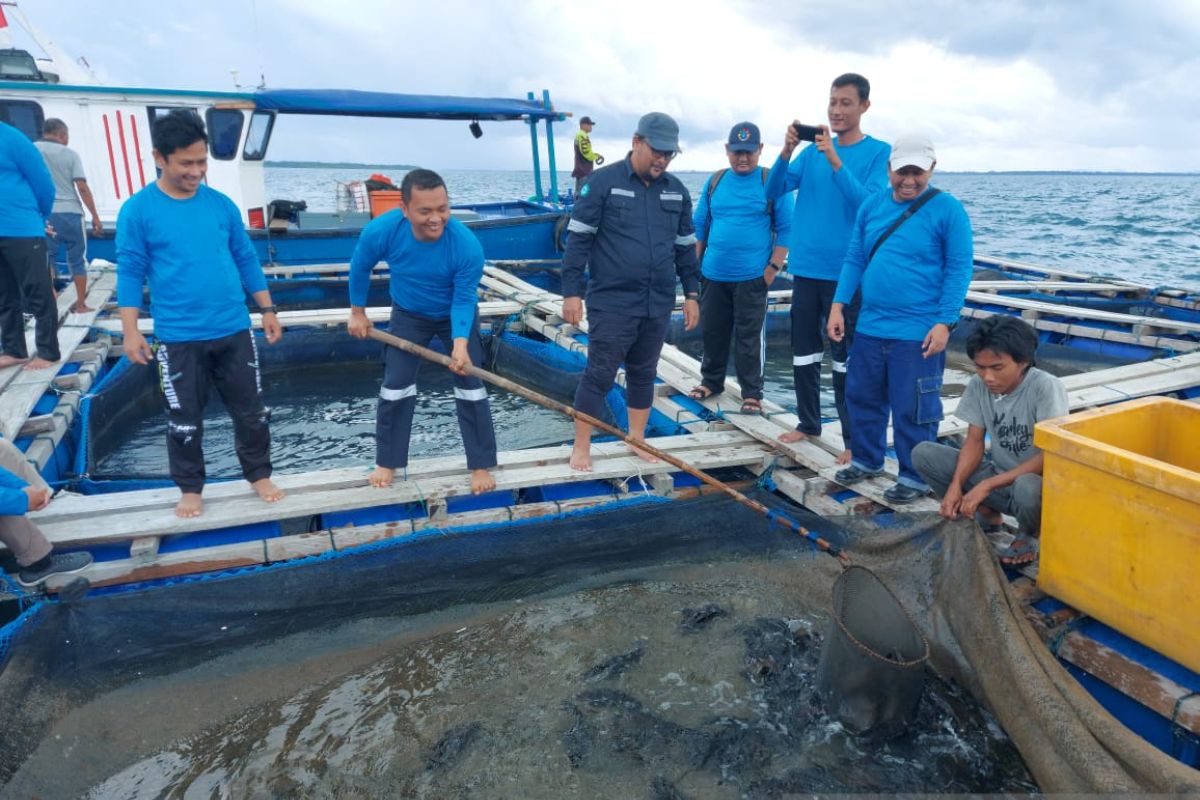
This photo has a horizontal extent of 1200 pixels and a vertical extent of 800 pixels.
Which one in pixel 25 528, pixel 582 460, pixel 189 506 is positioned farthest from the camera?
pixel 582 460

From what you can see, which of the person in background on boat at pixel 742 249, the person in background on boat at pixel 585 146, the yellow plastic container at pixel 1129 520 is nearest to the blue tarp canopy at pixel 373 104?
the person in background on boat at pixel 585 146

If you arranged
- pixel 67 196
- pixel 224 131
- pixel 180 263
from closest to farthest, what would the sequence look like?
1. pixel 180 263
2. pixel 67 196
3. pixel 224 131

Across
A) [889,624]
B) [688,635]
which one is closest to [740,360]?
[688,635]

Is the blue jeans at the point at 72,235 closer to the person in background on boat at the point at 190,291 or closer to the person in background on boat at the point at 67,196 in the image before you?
the person in background on boat at the point at 67,196

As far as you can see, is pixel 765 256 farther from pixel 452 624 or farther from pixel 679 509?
pixel 452 624

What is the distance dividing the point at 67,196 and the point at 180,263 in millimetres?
5104

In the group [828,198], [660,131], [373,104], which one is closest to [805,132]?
[828,198]

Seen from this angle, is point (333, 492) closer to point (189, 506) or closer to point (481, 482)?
point (189, 506)

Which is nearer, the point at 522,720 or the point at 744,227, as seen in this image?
the point at 522,720

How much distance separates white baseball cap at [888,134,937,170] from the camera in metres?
3.70

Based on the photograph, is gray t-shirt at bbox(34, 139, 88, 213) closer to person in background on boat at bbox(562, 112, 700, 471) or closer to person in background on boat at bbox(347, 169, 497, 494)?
person in background on boat at bbox(347, 169, 497, 494)

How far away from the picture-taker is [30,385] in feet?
17.6

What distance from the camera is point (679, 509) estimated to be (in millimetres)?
4062

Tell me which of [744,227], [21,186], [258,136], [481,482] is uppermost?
[258,136]
